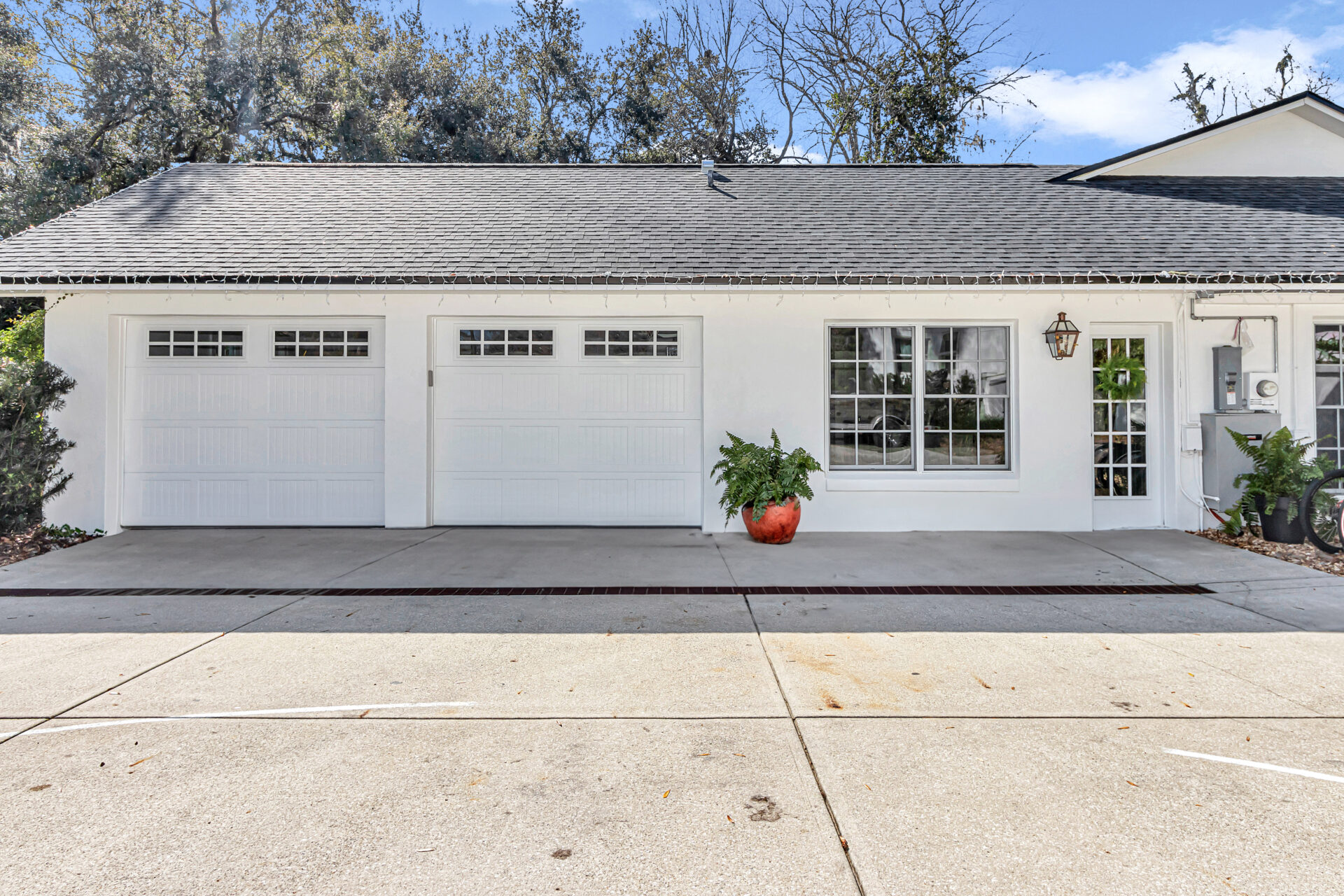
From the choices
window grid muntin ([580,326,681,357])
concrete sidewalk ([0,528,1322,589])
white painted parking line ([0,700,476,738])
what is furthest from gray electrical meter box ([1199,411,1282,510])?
white painted parking line ([0,700,476,738])

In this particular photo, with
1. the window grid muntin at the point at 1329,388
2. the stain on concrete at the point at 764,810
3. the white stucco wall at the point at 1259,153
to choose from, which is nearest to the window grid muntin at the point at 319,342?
the stain on concrete at the point at 764,810

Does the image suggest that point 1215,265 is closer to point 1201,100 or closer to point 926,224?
point 926,224

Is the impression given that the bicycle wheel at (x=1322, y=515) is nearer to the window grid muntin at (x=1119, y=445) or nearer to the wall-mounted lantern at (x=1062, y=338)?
the window grid muntin at (x=1119, y=445)

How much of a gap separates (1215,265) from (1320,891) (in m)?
7.61

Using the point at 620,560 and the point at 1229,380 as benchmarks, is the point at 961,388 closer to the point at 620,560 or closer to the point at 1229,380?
the point at 1229,380

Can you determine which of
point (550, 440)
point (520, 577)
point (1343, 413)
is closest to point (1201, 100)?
point (1343, 413)

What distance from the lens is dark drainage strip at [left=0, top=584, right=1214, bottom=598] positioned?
576cm

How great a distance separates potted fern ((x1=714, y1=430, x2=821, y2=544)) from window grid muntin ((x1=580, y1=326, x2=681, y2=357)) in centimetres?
153

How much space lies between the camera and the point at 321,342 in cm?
865

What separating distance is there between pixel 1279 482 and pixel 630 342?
22.0 ft

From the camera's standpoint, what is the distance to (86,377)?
26.8 ft

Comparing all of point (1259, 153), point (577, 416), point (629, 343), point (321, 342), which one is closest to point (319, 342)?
point (321, 342)

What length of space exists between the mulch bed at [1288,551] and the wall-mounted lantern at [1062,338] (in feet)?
7.78

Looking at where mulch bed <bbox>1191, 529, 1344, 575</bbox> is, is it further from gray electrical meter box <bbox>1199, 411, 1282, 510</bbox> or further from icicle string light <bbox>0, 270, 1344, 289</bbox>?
icicle string light <bbox>0, 270, 1344, 289</bbox>
